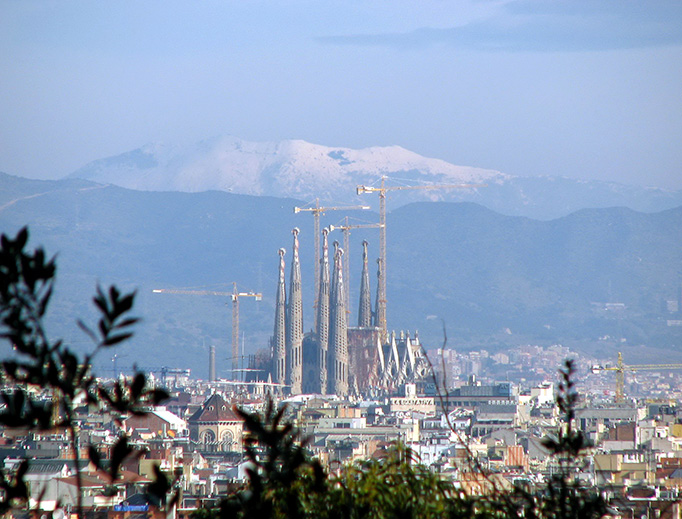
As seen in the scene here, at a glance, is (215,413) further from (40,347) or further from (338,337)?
(40,347)

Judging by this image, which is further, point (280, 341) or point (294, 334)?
point (280, 341)

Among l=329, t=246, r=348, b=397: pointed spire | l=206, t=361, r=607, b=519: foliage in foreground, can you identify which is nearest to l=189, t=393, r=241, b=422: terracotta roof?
l=329, t=246, r=348, b=397: pointed spire

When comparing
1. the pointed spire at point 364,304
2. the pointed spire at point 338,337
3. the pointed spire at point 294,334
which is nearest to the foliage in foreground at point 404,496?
the pointed spire at point 294,334

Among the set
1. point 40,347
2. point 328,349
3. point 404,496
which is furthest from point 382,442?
point 40,347

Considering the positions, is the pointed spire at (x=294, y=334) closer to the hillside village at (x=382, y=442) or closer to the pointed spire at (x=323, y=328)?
the pointed spire at (x=323, y=328)

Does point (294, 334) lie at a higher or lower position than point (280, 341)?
higher

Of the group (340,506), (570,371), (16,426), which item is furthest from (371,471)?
(16,426)
